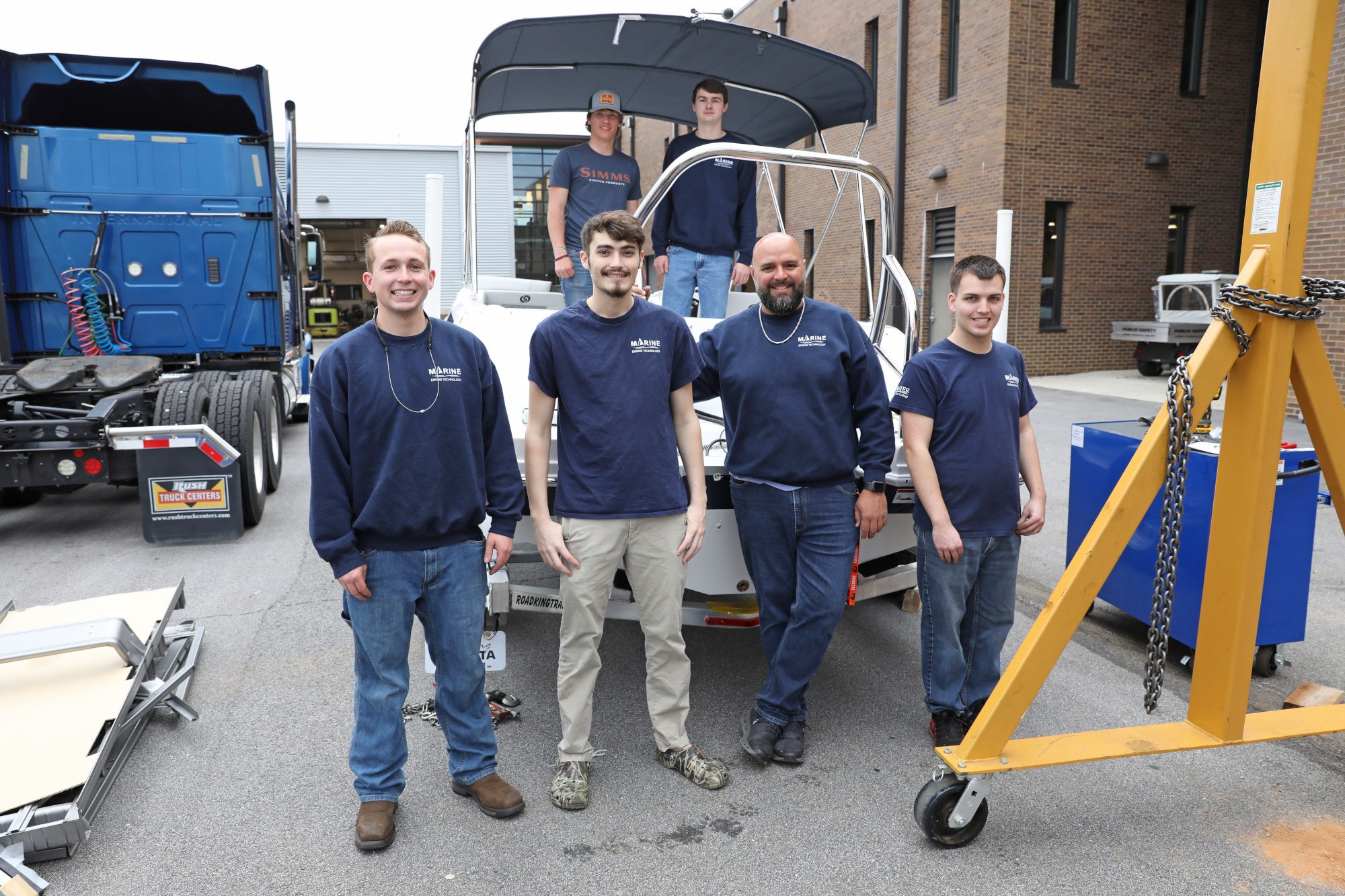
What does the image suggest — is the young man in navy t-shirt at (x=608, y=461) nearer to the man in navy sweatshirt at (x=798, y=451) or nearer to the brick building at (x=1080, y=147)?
the man in navy sweatshirt at (x=798, y=451)

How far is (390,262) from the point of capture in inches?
111

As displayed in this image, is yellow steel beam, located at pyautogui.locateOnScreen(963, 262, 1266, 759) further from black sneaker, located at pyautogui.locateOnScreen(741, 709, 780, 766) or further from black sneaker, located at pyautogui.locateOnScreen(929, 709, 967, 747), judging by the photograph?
black sneaker, located at pyautogui.locateOnScreen(741, 709, 780, 766)

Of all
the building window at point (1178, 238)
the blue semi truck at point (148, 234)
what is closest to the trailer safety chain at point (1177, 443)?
the blue semi truck at point (148, 234)

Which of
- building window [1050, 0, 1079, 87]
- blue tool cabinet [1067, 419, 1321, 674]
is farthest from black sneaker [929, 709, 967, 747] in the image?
building window [1050, 0, 1079, 87]

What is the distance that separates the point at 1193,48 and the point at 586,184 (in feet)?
56.8

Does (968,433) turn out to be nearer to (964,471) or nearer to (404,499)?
(964,471)

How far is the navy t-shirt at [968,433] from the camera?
328cm

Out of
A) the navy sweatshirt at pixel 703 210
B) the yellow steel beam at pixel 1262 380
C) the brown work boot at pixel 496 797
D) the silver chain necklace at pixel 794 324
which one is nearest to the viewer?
the yellow steel beam at pixel 1262 380

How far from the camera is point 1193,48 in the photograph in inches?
699

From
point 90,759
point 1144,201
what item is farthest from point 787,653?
point 1144,201

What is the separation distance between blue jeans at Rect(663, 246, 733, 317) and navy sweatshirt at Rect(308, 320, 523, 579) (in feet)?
8.13

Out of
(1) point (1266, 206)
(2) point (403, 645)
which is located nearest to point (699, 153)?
(1) point (1266, 206)

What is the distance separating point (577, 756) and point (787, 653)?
0.84 metres

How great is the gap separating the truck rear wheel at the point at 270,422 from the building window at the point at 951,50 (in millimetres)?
14855
